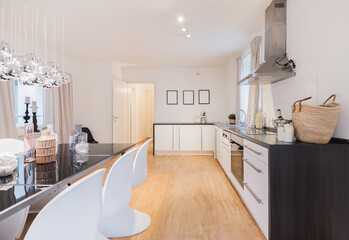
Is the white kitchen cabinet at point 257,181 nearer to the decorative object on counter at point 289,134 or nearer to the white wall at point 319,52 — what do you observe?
the decorative object on counter at point 289,134

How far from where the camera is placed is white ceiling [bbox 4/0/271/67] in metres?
2.59

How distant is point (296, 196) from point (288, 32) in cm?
197

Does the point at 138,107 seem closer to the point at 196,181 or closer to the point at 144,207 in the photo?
the point at 196,181

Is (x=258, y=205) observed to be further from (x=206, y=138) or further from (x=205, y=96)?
(x=205, y=96)

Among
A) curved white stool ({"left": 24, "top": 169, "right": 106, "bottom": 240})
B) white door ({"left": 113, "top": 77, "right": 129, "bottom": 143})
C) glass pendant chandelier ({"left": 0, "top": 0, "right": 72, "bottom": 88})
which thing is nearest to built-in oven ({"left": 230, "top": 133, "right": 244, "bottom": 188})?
curved white stool ({"left": 24, "top": 169, "right": 106, "bottom": 240})

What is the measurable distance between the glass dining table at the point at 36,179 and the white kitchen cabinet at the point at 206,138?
3790 mm

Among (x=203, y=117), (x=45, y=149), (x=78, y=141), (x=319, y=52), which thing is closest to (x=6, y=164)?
(x=45, y=149)

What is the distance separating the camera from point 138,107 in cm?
778

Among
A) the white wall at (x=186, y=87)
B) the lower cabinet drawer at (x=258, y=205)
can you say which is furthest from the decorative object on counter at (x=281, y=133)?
the white wall at (x=186, y=87)

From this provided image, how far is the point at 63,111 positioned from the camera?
466 centimetres

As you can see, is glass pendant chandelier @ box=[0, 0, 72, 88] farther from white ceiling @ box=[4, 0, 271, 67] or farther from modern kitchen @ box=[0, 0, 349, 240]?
white ceiling @ box=[4, 0, 271, 67]

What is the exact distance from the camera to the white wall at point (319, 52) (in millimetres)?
1562

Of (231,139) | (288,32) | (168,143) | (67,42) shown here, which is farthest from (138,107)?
(288,32)

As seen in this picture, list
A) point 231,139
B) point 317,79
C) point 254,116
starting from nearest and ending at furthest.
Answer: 1. point 317,79
2. point 231,139
3. point 254,116
